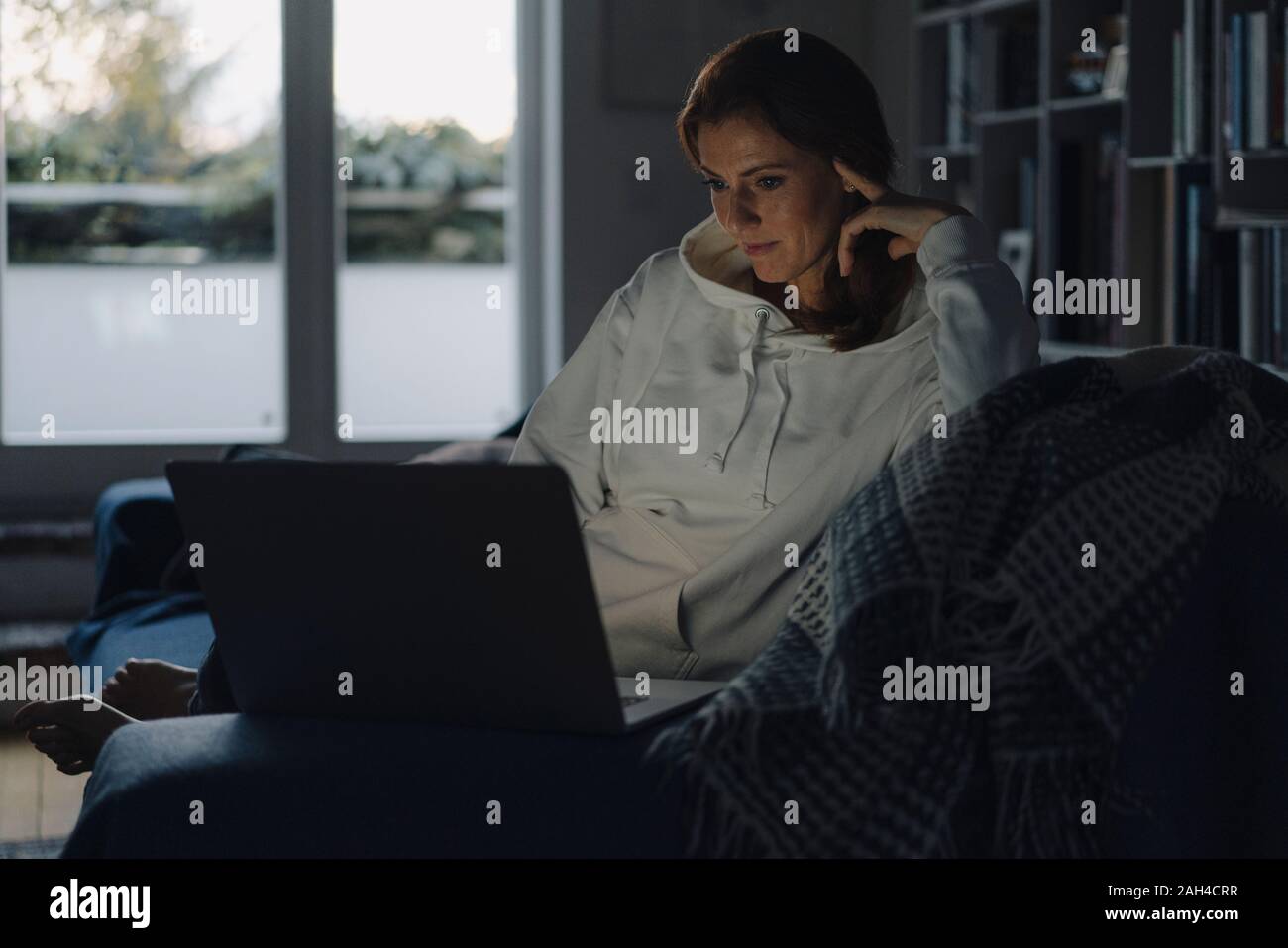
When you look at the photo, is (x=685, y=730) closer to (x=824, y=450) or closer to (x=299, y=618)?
(x=299, y=618)

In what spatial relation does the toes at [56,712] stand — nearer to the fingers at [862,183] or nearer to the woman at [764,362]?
the woman at [764,362]

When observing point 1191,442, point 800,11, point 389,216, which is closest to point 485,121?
point 389,216

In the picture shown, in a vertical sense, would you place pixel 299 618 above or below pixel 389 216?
below

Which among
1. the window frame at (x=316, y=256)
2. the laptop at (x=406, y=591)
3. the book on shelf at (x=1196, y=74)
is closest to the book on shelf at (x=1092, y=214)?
the book on shelf at (x=1196, y=74)

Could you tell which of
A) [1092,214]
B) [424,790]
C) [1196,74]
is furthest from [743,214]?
[1092,214]

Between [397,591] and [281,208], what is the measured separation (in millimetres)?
2981

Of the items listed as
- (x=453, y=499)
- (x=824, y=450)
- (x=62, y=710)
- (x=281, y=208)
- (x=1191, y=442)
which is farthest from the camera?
(x=281, y=208)

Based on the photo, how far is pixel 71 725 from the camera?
4.25 feet

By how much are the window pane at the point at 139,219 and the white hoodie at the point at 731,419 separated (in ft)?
7.90

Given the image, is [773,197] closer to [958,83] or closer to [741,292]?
[741,292]

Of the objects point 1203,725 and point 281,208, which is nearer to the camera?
point 1203,725

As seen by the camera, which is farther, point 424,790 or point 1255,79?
point 1255,79

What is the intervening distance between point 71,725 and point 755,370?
2.35 ft

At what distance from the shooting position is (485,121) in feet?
13.0
